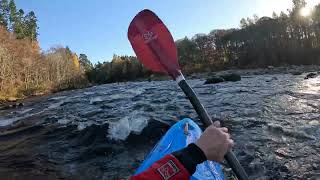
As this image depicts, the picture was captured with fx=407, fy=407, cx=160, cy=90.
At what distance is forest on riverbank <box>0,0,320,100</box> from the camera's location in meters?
43.1

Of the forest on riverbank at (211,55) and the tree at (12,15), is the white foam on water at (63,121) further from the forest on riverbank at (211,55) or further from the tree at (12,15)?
the tree at (12,15)

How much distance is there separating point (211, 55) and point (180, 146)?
52327mm

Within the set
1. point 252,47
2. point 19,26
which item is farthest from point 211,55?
point 19,26

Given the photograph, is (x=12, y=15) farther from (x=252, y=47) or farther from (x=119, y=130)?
(x=119, y=130)

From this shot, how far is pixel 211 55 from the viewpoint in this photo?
54.7m

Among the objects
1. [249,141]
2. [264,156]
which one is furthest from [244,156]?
[249,141]

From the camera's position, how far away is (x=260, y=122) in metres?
8.04

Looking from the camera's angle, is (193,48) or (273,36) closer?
Answer: (273,36)

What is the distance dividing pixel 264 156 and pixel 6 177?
376cm

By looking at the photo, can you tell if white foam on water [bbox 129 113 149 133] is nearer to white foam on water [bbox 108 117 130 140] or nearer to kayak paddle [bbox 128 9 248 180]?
white foam on water [bbox 108 117 130 140]

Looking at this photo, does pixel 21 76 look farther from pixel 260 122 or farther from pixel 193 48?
pixel 260 122

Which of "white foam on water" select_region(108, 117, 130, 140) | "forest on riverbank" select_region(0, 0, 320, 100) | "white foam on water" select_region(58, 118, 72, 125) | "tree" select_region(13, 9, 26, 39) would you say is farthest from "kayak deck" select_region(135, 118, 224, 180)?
"tree" select_region(13, 9, 26, 39)

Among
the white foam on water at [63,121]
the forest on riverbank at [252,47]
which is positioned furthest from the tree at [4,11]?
the white foam on water at [63,121]

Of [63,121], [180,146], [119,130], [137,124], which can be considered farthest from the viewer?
[63,121]
